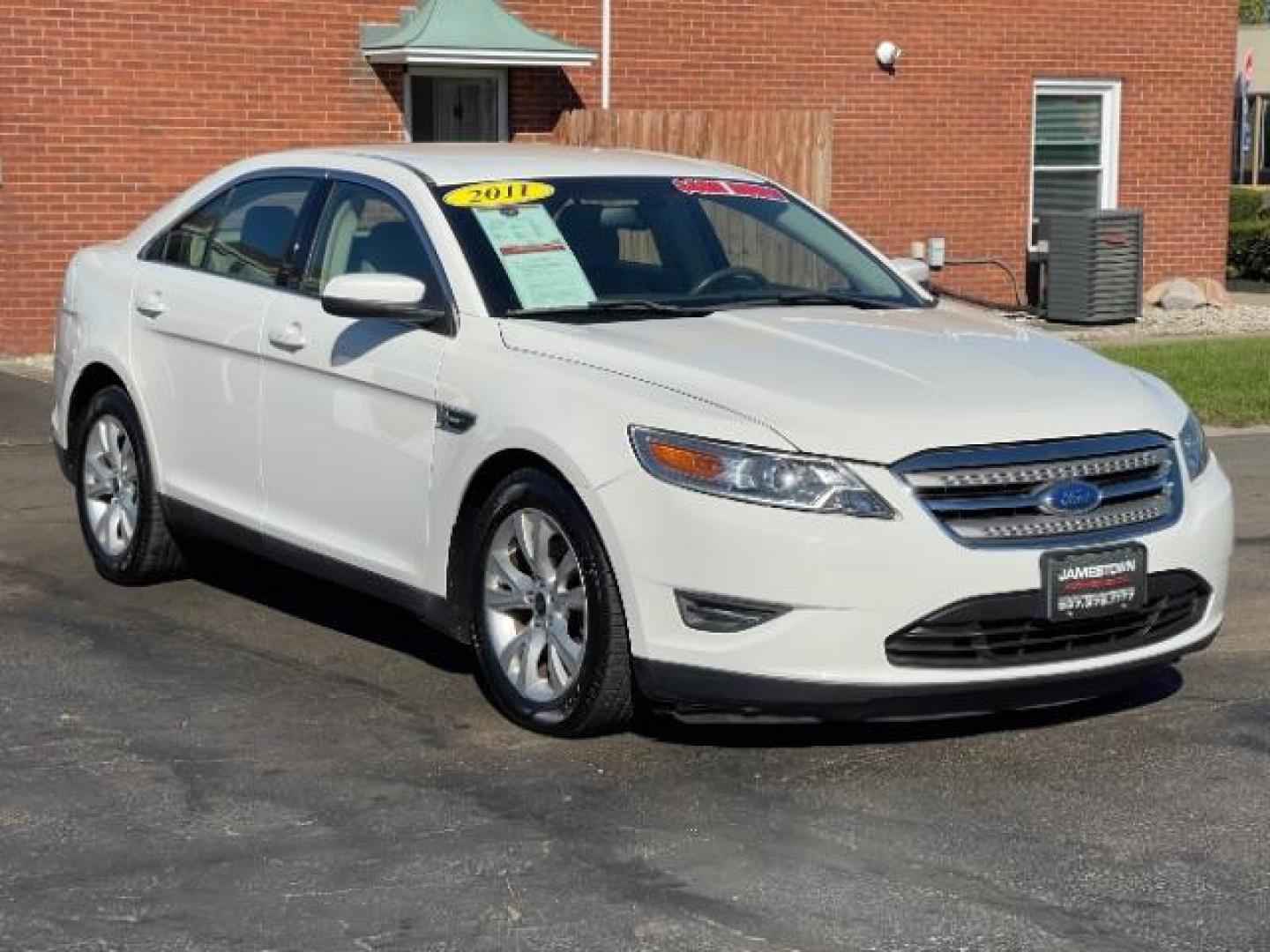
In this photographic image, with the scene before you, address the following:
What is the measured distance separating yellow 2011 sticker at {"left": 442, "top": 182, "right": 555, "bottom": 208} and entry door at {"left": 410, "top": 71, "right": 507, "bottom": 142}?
10631 millimetres

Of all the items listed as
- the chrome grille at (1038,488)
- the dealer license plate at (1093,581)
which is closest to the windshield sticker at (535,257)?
the chrome grille at (1038,488)

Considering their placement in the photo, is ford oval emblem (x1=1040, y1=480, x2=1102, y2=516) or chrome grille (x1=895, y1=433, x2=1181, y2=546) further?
ford oval emblem (x1=1040, y1=480, x2=1102, y2=516)

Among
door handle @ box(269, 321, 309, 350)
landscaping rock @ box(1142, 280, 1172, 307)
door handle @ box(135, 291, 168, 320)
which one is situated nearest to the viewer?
door handle @ box(269, 321, 309, 350)

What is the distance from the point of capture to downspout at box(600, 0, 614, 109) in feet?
60.0

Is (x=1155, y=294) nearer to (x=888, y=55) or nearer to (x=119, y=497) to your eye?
(x=888, y=55)

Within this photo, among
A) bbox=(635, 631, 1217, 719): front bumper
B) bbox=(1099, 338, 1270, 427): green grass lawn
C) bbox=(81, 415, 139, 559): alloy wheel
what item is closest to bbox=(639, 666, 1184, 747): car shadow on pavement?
bbox=(635, 631, 1217, 719): front bumper

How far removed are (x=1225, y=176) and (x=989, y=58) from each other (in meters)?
3.34

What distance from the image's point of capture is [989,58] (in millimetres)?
20406

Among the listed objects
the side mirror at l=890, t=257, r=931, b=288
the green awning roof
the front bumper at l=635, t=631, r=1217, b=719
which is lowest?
the front bumper at l=635, t=631, r=1217, b=719

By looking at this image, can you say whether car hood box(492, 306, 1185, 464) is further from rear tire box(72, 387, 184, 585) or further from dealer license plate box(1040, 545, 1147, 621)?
rear tire box(72, 387, 184, 585)

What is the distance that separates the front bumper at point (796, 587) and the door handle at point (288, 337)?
165 cm

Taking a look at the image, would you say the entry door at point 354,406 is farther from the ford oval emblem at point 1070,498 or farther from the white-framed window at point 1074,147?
the white-framed window at point 1074,147

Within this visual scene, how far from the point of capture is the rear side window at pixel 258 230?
766cm

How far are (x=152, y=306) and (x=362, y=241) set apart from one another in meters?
1.13
